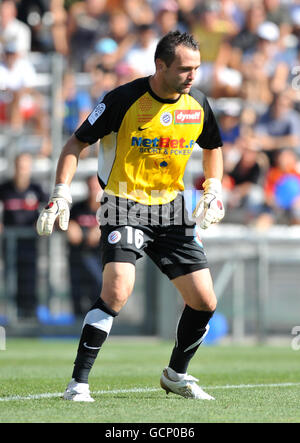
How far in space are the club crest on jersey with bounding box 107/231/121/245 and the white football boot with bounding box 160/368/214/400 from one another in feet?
3.56

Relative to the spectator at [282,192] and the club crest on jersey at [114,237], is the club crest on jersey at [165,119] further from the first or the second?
the spectator at [282,192]

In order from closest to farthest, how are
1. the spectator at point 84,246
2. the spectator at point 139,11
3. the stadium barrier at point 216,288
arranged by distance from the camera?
the stadium barrier at point 216,288, the spectator at point 84,246, the spectator at point 139,11

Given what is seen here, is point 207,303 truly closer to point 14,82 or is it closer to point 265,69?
point 14,82

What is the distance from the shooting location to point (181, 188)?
6520 millimetres

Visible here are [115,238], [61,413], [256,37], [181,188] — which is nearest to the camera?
[61,413]

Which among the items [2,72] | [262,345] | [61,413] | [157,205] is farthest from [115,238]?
[2,72]

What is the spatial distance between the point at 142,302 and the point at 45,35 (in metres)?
6.42

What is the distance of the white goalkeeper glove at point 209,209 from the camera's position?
6.44 m

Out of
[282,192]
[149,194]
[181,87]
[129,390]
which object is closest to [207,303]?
[149,194]

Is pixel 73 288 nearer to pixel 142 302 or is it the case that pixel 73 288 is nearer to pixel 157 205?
pixel 142 302

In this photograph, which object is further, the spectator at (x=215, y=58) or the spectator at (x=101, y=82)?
the spectator at (x=215, y=58)

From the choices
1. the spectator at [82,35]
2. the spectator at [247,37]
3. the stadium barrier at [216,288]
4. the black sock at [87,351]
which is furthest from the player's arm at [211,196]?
the spectator at [82,35]

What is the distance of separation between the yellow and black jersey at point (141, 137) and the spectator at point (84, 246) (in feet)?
23.3

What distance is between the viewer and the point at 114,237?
6.12 metres
